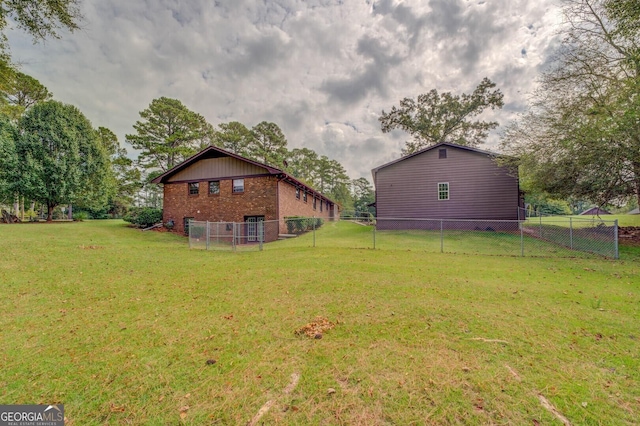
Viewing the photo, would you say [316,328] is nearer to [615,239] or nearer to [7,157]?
[615,239]

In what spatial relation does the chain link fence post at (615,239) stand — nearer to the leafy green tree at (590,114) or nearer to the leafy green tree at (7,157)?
the leafy green tree at (590,114)

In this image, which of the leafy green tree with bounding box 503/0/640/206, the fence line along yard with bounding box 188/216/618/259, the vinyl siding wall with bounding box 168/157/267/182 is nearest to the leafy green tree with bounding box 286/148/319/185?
the vinyl siding wall with bounding box 168/157/267/182

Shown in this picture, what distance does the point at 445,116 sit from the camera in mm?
28906

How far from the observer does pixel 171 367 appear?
8.71 ft

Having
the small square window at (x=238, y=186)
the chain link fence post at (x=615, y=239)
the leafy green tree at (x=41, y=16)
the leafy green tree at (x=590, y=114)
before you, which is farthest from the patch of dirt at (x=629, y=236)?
the leafy green tree at (x=41, y=16)

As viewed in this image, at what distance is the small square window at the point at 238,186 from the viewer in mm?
16500

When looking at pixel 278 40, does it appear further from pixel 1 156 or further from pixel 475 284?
pixel 1 156

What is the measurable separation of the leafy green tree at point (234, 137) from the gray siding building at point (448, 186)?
69.2 feet

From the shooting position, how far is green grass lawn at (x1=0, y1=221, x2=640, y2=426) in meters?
2.10

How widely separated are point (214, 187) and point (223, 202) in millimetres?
1394

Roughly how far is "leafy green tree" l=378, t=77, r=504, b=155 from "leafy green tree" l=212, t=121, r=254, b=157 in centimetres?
1760

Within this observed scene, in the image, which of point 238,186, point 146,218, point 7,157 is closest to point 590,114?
point 238,186

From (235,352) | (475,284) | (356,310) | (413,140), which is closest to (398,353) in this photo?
(356,310)

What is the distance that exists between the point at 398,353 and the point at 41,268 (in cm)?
876
